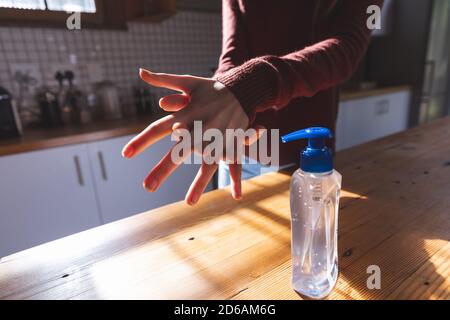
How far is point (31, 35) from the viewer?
58.3 inches

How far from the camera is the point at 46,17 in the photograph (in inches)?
57.3

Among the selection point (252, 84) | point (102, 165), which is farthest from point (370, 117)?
point (252, 84)

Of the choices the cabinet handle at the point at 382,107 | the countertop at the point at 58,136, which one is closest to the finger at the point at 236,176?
the countertop at the point at 58,136

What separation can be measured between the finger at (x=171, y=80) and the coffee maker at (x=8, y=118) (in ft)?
3.77

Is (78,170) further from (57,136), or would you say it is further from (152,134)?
(152,134)

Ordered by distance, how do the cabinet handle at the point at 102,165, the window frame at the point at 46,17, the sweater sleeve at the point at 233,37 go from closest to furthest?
the sweater sleeve at the point at 233,37, the cabinet handle at the point at 102,165, the window frame at the point at 46,17

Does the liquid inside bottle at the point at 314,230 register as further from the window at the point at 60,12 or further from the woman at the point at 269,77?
the window at the point at 60,12

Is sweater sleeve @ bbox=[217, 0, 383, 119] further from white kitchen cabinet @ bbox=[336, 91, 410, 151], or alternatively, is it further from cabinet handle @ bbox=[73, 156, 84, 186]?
white kitchen cabinet @ bbox=[336, 91, 410, 151]

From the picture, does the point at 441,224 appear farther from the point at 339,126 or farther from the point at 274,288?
the point at 339,126

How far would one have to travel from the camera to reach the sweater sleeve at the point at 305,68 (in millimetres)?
382

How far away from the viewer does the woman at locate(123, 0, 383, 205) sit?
342 millimetres

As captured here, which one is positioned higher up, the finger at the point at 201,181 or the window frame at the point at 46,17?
the window frame at the point at 46,17
